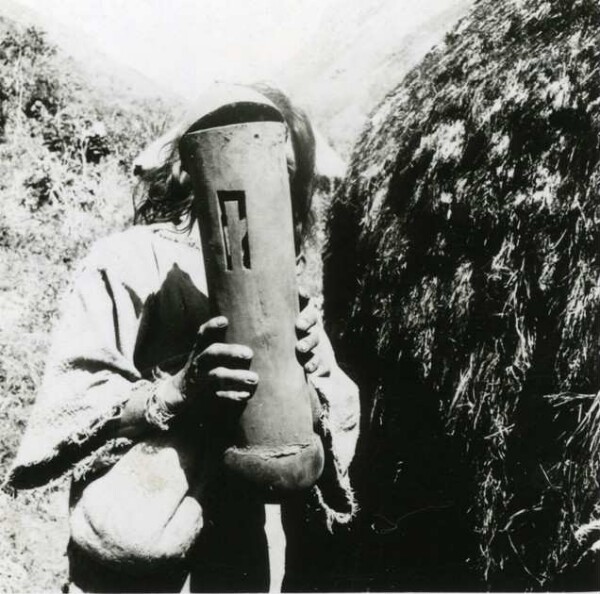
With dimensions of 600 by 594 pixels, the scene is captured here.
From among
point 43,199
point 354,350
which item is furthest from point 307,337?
point 43,199

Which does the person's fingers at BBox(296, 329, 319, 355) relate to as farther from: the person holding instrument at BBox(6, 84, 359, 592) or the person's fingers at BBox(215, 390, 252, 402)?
the person's fingers at BBox(215, 390, 252, 402)

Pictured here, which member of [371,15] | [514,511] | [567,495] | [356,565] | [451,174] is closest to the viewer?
[567,495]

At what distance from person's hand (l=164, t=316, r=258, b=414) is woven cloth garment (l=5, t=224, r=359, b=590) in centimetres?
14

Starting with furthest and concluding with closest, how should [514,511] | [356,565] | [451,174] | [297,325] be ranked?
[356,565] → [451,174] → [514,511] → [297,325]

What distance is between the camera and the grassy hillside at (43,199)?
101 inches

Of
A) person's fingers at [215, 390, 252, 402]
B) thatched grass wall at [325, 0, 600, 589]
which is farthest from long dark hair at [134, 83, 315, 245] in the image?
person's fingers at [215, 390, 252, 402]

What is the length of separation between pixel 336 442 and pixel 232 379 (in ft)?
1.63

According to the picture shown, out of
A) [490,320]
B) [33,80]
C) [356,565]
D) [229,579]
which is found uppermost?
[33,80]

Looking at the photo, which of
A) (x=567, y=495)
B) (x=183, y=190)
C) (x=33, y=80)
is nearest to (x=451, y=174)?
(x=183, y=190)

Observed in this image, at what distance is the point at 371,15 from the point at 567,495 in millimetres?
1868

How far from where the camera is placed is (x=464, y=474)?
71.6 inches

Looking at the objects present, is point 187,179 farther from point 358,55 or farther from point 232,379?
point 358,55

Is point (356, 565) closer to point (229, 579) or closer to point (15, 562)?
point (229, 579)

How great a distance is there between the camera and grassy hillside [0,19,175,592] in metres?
2.57
